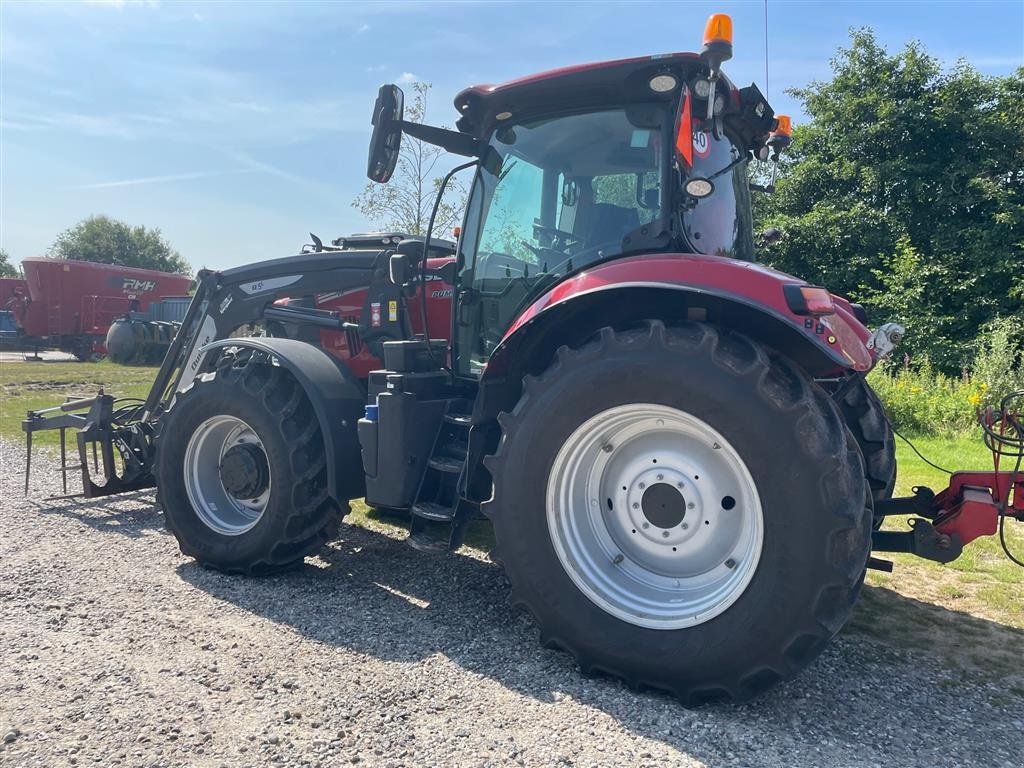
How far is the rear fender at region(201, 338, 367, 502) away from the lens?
414cm

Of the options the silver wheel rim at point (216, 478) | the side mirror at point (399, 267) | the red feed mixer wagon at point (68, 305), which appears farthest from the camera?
the red feed mixer wagon at point (68, 305)

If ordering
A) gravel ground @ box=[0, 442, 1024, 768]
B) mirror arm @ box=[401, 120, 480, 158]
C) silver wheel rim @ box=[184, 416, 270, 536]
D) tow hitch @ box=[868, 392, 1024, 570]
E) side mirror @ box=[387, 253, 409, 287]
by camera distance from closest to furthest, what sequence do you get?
gravel ground @ box=[0, 442, 1024, 768], tow hitch @ box=[868, 392, 1024, 570], mirror arm @ box=[401, 120, 480, 158], side mirror @ box=[387, 253, 409, 287], silver wheel rim @ box=[184, 416, 270, 536]

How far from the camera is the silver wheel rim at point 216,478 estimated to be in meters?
4.57

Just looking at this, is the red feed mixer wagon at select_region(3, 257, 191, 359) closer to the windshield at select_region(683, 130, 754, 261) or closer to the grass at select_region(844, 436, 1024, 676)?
the windshield at select_region(683, 130, 754, 261)

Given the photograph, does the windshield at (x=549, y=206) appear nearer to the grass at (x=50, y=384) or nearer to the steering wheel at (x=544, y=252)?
the steering wheel at (x=544, y=252)

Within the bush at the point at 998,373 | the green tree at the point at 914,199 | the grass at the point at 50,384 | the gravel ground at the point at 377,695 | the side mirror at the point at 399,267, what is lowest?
the gravel ground at the point at 377,695

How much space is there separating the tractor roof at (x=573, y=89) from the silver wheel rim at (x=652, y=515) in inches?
60.6

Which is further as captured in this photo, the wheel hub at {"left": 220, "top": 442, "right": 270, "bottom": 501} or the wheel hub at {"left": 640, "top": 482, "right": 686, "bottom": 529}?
the wheel hub at {"left": 220, "top": 442, "right": 270, "bottom": 501}

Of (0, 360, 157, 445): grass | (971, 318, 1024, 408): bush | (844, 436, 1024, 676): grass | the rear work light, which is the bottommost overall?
(844, 436, 1024, 676): grass

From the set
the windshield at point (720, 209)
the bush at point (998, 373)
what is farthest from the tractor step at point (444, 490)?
the bush at point (998, 373)

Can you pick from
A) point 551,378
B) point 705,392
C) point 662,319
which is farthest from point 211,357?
point 705,392

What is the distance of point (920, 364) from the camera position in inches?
578

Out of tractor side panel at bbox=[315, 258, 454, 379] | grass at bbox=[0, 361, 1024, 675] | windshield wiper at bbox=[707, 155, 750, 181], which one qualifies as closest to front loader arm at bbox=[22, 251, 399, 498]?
tractor side panel at bbox=[315, 258, 454, 379]

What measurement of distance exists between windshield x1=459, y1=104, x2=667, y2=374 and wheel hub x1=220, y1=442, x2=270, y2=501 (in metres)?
1.33
